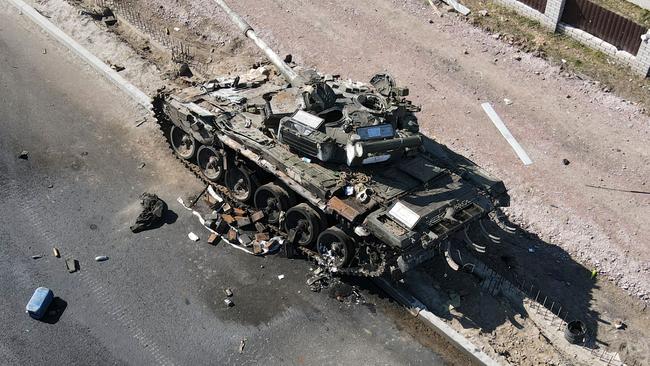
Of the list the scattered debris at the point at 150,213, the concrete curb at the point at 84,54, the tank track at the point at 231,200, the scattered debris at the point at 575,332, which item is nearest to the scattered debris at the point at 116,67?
the concrete curb at the point at 84,54

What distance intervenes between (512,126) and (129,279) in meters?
10.7

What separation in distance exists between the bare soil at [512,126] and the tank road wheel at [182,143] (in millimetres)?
2901

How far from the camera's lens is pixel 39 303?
13.5m

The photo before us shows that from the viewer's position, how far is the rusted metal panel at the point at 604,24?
20609 millimetres

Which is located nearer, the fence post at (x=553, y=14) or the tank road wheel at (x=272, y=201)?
the tank road wheel at (x=272, y=201)

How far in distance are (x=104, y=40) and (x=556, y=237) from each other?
14.0m

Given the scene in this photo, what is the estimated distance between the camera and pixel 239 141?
594 inches

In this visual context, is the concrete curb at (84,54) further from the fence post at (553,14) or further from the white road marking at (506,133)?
the fence post at (553,14)

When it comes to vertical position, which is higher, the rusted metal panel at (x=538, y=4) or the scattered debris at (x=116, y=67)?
the rusted metal panel at (x=538, y=4)

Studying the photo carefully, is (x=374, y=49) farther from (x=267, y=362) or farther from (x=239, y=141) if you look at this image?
(x=267, y=362)

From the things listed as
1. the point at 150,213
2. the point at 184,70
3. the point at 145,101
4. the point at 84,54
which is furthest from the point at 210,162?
the point at 84,54

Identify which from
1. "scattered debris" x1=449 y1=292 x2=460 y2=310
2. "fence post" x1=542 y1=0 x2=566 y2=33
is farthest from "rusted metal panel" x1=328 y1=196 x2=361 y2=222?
"fence post" x1=542 y1=0 x2=566 y2=33

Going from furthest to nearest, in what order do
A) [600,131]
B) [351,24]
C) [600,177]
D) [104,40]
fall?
[351,24] → [104,40] → [600,131] → [600,177]

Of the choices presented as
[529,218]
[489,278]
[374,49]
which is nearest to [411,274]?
[489,278]
